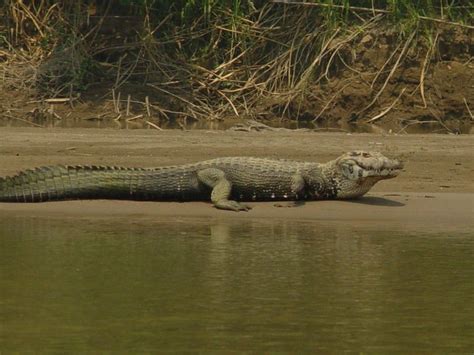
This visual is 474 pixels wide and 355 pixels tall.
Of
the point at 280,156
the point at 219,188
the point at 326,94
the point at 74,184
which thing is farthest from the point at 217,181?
the point at 326,94

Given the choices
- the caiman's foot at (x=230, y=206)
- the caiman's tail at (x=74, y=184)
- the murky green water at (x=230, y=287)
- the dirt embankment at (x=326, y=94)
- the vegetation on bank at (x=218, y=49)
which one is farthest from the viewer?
the vegetation on bank at (x=218, y=49)

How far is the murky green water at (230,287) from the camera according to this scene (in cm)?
574

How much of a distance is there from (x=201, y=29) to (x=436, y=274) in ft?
31.2

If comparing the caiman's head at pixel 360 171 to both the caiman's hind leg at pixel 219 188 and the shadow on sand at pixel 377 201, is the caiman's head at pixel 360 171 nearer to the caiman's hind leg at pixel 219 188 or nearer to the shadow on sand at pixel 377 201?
the shadow on sand at pixel 377 201

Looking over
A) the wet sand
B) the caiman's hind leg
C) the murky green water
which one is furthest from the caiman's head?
the murky green water

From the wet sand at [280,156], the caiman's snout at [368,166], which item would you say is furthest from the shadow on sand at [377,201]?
the caiman's snout at [368,166]

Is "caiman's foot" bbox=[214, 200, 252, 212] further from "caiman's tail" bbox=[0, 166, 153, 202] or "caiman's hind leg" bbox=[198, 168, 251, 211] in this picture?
"caiman's tail" bbox=[0, 166, 153, 202]

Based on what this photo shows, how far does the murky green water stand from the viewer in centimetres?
574

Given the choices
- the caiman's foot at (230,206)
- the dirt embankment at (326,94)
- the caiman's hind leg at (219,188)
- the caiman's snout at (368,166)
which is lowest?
the caiman's foot at (230,206)

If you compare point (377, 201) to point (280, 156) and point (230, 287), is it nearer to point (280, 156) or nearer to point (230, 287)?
point (280, 156)

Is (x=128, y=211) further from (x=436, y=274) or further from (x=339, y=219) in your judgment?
(x=436, y=274)

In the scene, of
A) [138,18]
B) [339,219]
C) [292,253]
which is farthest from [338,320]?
[138,18]

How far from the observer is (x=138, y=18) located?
17.2 metres

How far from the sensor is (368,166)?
1024cm
